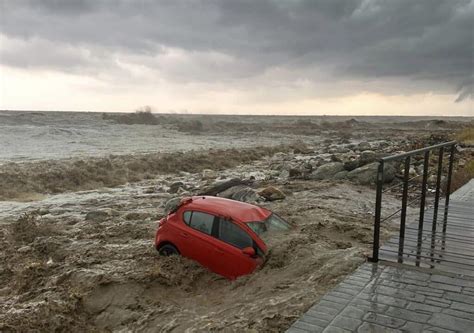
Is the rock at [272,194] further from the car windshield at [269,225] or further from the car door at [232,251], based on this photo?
the car door at [232,251]

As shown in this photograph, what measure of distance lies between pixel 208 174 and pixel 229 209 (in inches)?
708

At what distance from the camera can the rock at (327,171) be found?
72.2 feet

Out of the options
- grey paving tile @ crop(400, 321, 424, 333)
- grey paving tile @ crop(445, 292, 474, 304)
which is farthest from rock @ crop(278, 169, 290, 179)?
grey paving tile @ crop(400, 321, 424, 333)

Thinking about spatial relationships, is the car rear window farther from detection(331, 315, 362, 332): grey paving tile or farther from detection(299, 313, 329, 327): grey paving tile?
detection(331, 315, 362, 332): grey paving tile

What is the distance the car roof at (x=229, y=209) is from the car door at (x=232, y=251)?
199 mm

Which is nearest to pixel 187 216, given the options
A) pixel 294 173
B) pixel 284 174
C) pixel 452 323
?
pixel 452 323

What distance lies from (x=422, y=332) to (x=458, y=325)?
0.44m

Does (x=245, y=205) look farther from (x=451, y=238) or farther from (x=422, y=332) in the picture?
(x=422, y=332)

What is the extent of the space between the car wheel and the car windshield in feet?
5.66

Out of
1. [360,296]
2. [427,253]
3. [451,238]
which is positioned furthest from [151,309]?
[451,238]

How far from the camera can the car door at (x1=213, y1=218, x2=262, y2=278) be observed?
7.81m

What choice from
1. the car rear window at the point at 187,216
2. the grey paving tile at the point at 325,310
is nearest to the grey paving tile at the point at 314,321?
the grey paving tile at the point at 325,310

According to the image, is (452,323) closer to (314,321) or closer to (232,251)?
(314,321)

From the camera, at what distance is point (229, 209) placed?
8.55 meters
